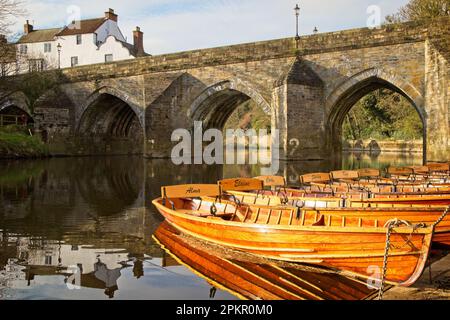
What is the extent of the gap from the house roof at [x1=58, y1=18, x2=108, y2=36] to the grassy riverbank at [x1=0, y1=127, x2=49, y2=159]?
20482mm

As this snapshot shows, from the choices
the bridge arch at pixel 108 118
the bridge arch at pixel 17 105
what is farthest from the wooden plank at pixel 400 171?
the bridge arch at pixel 17 105

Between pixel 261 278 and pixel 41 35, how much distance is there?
5300cm

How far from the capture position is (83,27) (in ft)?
163

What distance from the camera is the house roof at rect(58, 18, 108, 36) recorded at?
48.9 meters

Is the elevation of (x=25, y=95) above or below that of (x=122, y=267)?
above

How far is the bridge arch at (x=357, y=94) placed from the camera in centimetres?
2183

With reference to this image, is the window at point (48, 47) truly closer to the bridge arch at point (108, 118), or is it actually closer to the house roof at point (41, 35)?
the house roof at point (41, 35)

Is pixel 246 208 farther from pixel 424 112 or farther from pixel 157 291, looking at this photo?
pixel 424 112

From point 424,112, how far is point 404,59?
2.85m

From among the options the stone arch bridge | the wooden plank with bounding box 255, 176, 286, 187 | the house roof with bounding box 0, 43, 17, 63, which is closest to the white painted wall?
the stone arch bridge

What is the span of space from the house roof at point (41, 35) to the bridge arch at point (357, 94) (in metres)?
36.9

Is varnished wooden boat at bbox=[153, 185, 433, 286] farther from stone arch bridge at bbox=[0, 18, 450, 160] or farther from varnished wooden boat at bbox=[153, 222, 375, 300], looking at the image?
stone arch bridge at bbox=[0, 18, 450, 160]

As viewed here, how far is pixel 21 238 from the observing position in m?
8.07
